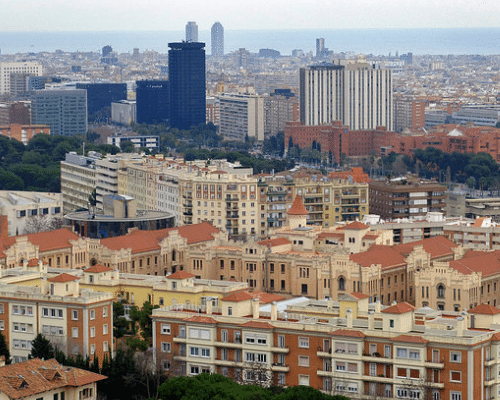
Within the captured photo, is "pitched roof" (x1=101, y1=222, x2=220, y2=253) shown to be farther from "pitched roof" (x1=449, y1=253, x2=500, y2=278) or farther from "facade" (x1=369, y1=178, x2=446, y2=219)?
"facade" (x1=369, y1=178, x2=446, y2=219)

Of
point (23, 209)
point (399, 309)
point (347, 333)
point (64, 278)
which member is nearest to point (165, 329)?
point (64, 278)

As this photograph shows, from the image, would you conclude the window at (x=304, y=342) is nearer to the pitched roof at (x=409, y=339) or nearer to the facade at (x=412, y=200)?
the pitched roof at (x=409, y=339)

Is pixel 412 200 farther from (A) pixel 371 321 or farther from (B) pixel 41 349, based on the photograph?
(A) pixel 371 321

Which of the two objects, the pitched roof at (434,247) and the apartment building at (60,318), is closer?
the apartment building at (60,318)

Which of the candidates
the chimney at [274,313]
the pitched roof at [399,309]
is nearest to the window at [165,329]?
the chimney at [274,313]

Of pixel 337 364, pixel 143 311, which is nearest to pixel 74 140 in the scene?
pixel 143 311

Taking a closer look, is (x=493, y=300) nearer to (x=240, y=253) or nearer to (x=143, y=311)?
(x=240, y=253)
